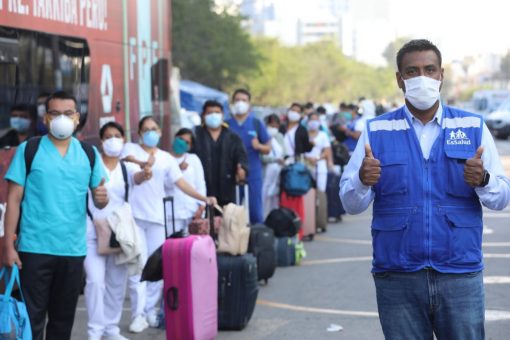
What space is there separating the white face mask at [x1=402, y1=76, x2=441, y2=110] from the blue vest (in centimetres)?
12

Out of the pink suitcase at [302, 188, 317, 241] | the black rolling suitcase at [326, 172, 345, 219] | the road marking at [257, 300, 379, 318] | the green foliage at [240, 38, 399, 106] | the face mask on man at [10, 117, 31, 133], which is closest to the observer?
the face mask on man at [10, 117, 31, 133]

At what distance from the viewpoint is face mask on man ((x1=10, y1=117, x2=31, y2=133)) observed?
362 inches

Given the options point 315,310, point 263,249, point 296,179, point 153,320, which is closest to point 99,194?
point 153,320

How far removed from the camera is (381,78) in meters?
195

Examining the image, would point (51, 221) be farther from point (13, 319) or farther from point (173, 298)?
point (173, 298)

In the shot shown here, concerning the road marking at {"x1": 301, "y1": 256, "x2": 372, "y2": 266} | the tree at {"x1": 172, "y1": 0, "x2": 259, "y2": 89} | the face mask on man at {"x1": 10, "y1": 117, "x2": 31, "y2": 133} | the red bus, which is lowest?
the road marking at {"x1": 301, "y1": 256, "x2": 372, "y2": 266}

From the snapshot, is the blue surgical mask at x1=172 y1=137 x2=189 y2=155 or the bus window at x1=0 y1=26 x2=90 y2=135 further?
the blue surgical mask at x1=172 y1=137 x2=189 y2=155

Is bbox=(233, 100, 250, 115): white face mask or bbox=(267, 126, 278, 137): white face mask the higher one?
bbox=(233, 100, 250, 115): white face mask

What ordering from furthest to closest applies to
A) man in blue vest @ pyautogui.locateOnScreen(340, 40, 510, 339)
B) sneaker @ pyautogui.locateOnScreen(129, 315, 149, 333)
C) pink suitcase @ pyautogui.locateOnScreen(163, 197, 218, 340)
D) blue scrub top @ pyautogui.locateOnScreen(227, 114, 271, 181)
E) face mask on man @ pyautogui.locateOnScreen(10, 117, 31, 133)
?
blue scrub top @ pyautogui.locateOnScreen(227, 114, 271, 181) → face mask on man @ pyautogui.locateOnScreen(10, 117, 31, 133) → sneaker @ pyautogui.locateOnScreen(129, 315, 149, 333) → pink suitcase @ pyautogui.locateOnScreen(163, 197, 218, 340) → man in blue vest @ pyautogui.locateOnScreen(340, 40, 510, 339)

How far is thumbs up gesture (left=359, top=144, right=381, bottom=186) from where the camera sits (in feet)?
15.0

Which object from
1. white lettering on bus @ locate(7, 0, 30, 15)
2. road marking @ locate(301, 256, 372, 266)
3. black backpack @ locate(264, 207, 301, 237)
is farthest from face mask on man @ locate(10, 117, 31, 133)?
road marking @ locate(301, 256, 372, 266)

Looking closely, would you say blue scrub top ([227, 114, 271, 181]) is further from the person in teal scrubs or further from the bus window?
the person in teal scrubs

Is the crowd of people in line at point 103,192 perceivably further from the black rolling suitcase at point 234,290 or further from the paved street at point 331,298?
the paved street at point 331,298

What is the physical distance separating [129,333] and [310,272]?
355cm
